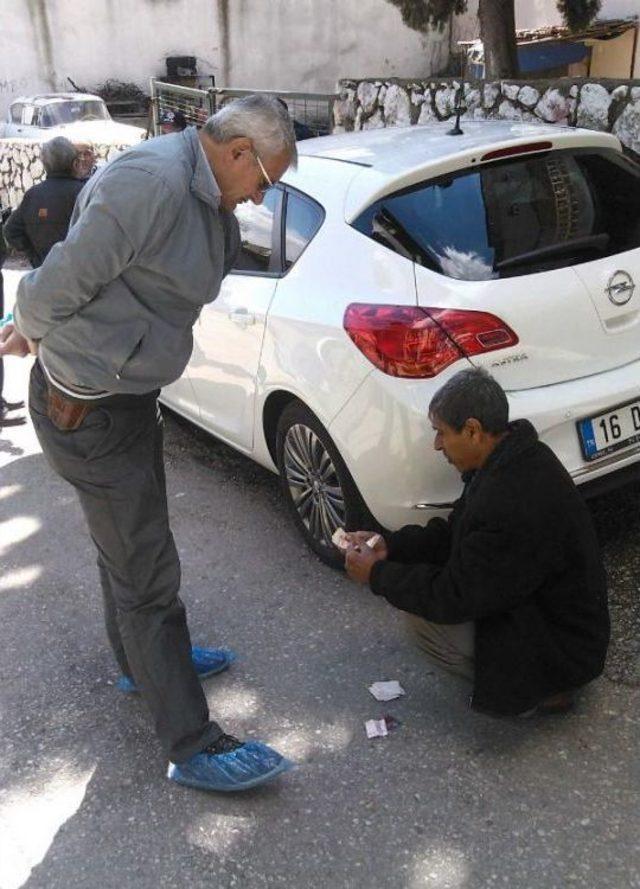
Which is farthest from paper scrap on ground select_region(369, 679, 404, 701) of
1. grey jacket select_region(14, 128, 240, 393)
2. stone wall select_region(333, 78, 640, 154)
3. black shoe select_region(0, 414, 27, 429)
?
stone wall select_region(333, 78, 640, 154)

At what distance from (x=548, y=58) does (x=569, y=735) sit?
56.0 feet

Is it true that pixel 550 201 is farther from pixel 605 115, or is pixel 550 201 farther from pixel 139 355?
pixel 605 115

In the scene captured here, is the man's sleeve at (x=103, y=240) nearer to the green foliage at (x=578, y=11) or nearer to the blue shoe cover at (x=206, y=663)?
the blue shoe cover at (x=206, y=663)

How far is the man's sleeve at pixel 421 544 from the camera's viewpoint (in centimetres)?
292

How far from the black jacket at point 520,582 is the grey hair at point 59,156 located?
4335 millimetres

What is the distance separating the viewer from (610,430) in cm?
319

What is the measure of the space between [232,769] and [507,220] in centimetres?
213

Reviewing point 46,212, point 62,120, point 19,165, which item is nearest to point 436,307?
point 46,212

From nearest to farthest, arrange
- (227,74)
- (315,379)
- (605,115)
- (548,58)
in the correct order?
(315,379)
(605,115)
(548,58)
(227,74)

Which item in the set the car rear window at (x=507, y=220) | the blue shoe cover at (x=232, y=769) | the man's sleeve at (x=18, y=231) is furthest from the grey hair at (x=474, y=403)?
the man's sleeve at (x=18, y=231)

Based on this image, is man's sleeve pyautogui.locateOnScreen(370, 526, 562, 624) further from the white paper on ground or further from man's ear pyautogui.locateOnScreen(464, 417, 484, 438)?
the white paper on ground

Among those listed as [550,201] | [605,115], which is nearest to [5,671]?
[550,201]

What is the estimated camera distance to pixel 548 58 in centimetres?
1714

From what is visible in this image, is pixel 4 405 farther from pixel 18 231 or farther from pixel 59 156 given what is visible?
pixel 59 156
